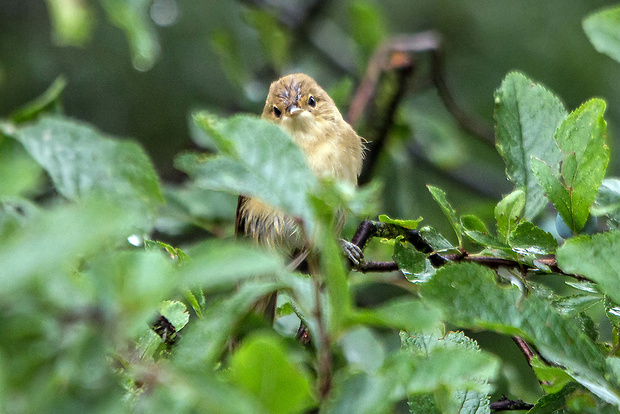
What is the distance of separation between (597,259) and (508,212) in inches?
14.2

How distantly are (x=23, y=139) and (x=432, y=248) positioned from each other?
1001mm

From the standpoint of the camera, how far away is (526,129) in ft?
5.44

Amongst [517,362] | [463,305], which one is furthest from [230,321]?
[517,362]

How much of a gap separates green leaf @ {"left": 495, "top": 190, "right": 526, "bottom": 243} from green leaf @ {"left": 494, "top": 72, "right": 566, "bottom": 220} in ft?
0.38

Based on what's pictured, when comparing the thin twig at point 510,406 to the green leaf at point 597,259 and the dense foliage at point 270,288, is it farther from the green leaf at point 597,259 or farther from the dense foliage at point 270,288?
the green leaf at point 597,259

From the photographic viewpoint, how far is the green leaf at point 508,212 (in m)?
1.52

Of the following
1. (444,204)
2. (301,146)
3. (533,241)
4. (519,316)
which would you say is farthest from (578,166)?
(301,146)

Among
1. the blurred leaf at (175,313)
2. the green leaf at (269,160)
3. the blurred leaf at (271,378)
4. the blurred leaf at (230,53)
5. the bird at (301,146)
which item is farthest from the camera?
the blurred leaf at (230,53)

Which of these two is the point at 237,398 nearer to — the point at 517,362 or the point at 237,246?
the point at 237,246

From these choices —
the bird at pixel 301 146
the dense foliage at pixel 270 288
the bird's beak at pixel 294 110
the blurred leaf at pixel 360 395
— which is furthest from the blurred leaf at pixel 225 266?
the bird's beak at pixel 294 110

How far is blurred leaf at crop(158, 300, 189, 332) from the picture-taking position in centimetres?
144

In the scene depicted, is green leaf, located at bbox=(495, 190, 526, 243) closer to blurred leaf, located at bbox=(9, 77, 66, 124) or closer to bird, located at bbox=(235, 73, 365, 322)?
blurred leaf, located at bbox=(9, 77, 66, 124)

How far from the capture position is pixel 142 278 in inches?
31.4

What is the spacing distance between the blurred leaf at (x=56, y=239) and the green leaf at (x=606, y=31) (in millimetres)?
1500
